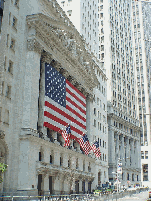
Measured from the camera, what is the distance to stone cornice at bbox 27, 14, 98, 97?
52.3 metres

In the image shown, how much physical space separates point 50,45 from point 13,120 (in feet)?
59.0

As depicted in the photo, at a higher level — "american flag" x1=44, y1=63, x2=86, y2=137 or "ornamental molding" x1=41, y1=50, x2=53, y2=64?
"ornamental molding" x1=41, y1=50, x2=53, y2=64

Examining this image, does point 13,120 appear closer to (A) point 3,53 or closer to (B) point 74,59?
(A) point 3,53

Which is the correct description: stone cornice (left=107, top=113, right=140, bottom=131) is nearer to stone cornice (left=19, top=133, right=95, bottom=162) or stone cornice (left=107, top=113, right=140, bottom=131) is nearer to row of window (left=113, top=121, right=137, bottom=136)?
row of window (left=113, top=121, right=137, bottom=136)

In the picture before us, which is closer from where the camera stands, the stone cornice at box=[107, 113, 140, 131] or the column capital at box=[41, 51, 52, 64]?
the column capital at box=[41, 51, 52, 64]

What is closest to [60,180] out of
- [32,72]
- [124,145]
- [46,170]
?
[46,170]

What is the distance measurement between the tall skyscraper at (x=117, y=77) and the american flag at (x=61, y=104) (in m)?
31.0

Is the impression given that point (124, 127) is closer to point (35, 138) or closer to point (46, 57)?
point (46, 57)

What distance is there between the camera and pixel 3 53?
45156 mm

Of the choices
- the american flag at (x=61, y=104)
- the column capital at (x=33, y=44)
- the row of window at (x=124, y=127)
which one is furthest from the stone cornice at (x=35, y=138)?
the row of window at (x=124, y=127)

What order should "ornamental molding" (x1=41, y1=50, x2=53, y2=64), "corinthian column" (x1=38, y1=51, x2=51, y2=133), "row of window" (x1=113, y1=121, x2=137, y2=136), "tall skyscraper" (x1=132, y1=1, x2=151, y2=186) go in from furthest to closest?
"tall skyscraper" (x1=132, y1=1, x2=151, y2=186)
"row of window" (x1=113, y1=121, x2=137, y2=136)
"ornamental molding" (x1=41, y1=50, x2=53, y2=64)
"corinthian column" (x1=38, y1=51, x2=51, y2=133)

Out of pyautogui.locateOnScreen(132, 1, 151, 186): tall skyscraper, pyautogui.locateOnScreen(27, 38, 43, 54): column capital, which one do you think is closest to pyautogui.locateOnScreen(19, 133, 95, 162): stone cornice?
pyautogui.locateOnScreen(27, 38, 43, 54): column capital

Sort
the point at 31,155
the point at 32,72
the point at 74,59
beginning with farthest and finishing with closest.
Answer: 1. the point at 74,59
2. the point at 32,72
3. the point at 31,155

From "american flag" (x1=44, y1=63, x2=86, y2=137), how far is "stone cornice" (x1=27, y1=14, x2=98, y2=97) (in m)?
3.40
